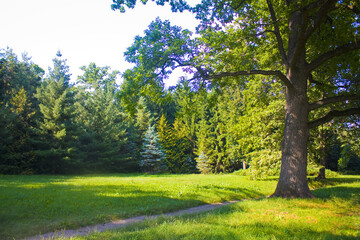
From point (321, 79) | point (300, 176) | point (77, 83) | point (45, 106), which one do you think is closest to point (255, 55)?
point (321, 79)

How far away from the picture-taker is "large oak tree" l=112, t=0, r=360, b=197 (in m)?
9.77

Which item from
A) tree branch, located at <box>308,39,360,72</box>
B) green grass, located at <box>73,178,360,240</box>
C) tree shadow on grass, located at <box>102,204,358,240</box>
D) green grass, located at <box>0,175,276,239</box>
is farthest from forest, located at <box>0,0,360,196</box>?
tree shadow on grass, located at <box>102,204,358,240</box>

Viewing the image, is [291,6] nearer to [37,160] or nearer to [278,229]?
[278,229]

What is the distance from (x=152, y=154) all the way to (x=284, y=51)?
30.9 meters

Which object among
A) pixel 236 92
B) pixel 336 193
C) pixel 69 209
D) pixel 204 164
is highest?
pixel 236 92

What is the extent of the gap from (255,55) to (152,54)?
20.0 feet

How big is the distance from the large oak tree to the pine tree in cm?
2777

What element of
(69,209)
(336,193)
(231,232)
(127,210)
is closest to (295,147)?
(336,193)

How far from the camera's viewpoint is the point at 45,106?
95.7 feet

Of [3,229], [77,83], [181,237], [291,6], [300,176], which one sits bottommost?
[3,229]

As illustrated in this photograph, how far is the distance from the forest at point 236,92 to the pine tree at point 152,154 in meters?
0.25

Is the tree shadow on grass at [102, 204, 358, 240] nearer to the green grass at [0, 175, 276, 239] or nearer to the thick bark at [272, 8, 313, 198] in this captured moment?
the green grass at [0, 175, 276, 239]

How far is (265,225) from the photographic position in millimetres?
5613

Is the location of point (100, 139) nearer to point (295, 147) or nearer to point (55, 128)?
point (55, 128)
